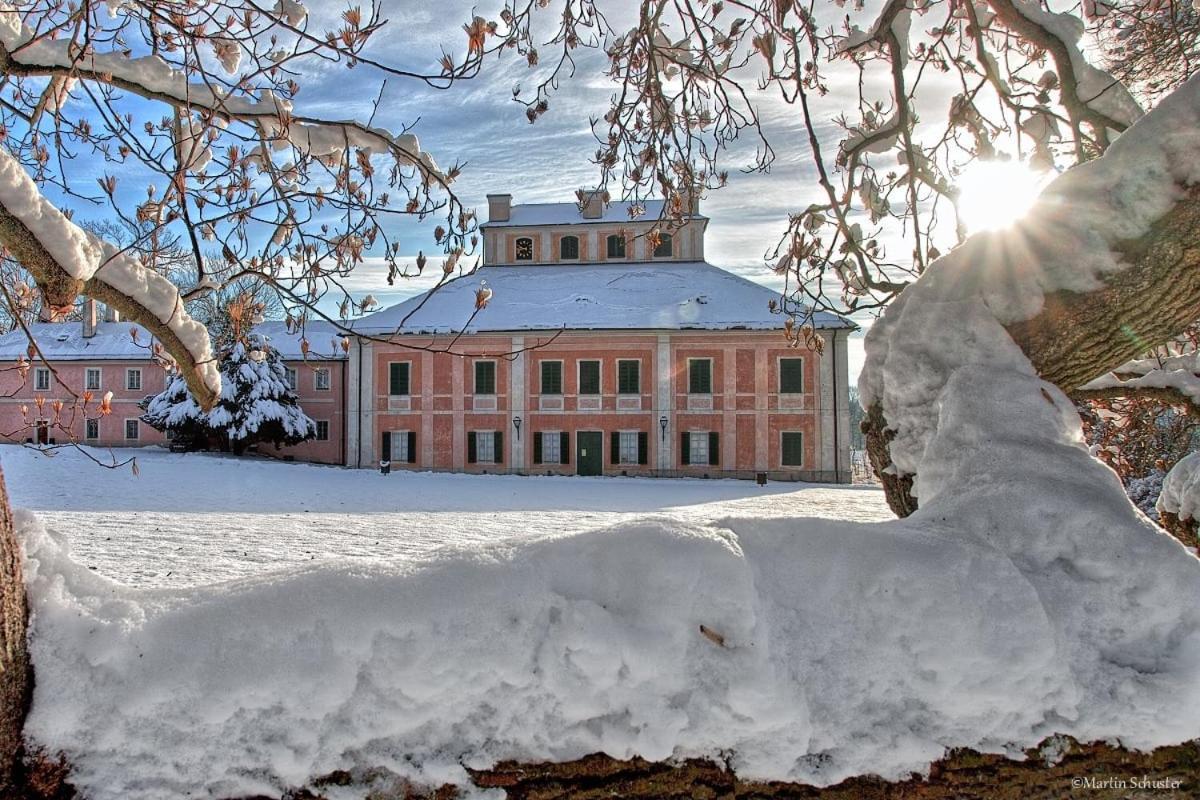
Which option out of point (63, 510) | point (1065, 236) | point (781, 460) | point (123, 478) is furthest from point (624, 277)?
point (1065, 236)

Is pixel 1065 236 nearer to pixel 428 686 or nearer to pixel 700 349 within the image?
pixel 428 686

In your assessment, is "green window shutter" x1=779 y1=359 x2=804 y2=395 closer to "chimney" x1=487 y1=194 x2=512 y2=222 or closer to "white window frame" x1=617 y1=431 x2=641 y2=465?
"white window frame" x1=617 y1=431 x2=641 y2=465

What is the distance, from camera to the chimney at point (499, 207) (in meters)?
33.4

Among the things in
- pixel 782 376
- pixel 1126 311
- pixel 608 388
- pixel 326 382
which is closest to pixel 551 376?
pixel 608 388

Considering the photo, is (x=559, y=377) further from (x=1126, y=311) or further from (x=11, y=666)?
(x=11, y=666)

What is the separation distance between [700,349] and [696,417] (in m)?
2.50

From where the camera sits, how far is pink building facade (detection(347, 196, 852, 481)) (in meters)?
27.5

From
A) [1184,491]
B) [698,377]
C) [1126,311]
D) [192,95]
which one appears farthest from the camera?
[698,377]

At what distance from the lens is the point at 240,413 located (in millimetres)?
27828

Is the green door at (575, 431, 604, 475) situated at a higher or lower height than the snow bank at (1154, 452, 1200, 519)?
lower

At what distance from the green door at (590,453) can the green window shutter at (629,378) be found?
1.89 m

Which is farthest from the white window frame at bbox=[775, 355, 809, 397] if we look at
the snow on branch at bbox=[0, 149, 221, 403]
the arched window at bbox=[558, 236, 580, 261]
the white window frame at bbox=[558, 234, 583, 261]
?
the snow on branch at bbox=[0, 149, 221, 403]

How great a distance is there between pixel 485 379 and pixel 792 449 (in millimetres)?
11622

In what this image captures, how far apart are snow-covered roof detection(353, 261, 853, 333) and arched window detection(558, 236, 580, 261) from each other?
107 centimetres
